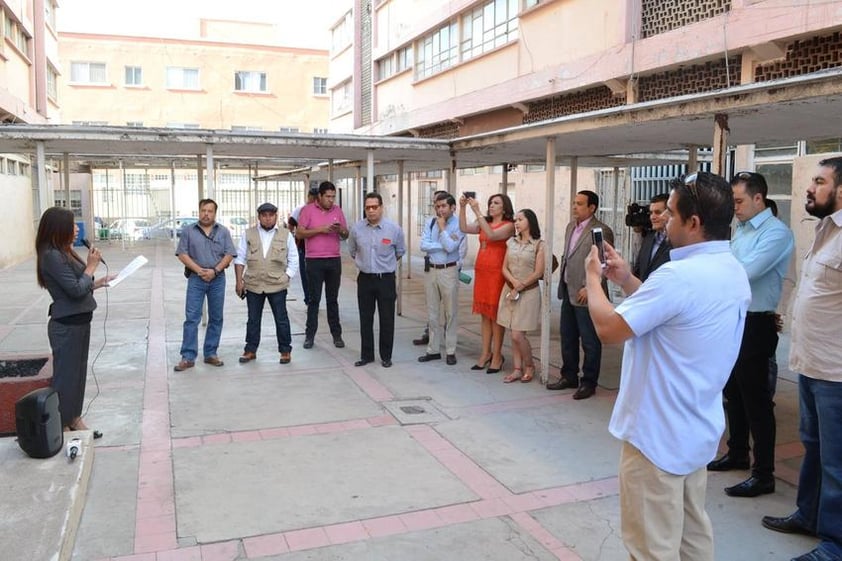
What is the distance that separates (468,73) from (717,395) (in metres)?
11.8

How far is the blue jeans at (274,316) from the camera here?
23.6 ft

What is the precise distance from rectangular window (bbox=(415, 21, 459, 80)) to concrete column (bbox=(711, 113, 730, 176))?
32.9 feet

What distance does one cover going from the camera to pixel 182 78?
33.2m

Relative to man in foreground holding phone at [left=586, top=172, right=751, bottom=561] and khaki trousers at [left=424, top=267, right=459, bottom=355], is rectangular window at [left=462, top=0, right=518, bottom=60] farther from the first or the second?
man in foreground holding phone at [left=586, top=172, right=751, bottom=561]

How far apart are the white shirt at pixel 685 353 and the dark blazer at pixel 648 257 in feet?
9.18

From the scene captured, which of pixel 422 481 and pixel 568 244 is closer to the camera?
pixel 422 481

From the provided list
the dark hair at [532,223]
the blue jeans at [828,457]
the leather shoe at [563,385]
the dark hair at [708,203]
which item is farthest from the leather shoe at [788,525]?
the dark hair at [532,223]

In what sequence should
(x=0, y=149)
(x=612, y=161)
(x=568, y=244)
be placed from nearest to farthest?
1. (x=568, y=244)
2. (x=0, y=149)
3. (x=612, y=161)

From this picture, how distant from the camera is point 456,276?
727 centimetres

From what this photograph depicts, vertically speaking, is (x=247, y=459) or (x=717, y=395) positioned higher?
(x=717, y=395)

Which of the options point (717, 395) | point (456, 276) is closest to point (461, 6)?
point (456, 276)

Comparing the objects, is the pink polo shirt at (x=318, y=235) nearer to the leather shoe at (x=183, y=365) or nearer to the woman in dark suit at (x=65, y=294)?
the leather shoe at (x=183, y=365)

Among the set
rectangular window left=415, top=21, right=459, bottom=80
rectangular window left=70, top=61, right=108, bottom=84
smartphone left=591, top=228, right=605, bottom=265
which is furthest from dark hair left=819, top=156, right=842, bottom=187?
rectangular window left=70, top=61, right=108, bottom=84

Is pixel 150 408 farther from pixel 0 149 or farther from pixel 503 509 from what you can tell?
pixel 0 149
